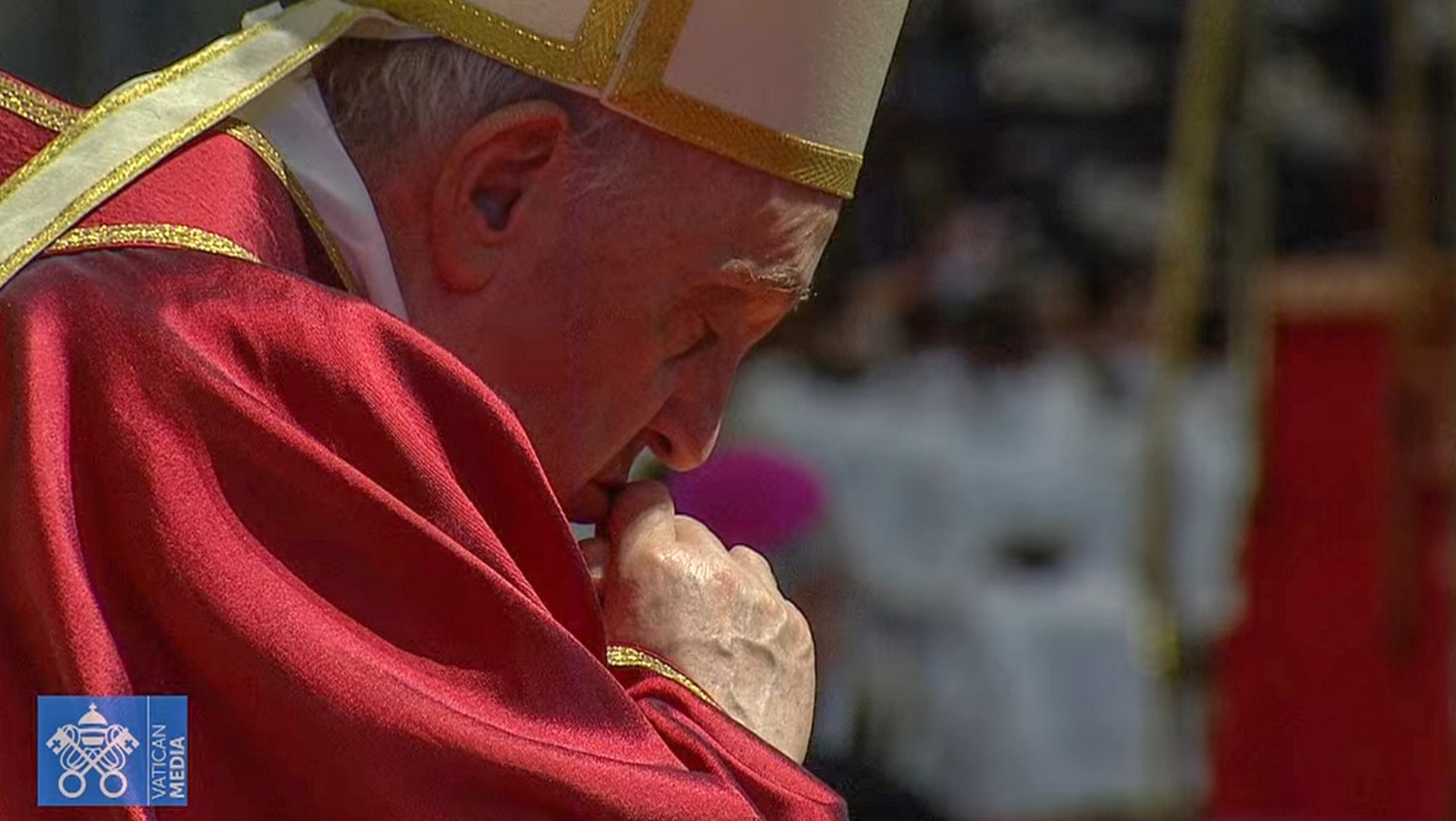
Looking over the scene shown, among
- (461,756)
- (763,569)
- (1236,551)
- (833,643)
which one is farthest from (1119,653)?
(461,756)

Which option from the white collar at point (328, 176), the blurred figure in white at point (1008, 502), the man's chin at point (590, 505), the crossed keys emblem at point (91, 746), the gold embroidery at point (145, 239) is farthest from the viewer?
the blurred figure in white at point (1008, 502)

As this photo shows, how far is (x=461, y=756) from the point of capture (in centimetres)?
106

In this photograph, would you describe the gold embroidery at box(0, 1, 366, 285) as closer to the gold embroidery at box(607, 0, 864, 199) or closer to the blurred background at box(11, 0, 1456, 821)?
the gold embroidery at box(607, 0, 864, 199)

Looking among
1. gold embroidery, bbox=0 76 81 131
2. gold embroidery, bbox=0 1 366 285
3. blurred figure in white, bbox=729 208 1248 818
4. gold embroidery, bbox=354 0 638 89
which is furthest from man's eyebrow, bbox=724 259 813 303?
blurred figure in white, bbox=729 208 1248 818

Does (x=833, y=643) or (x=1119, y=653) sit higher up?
(x=833, y=643)

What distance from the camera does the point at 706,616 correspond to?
4.28 feet

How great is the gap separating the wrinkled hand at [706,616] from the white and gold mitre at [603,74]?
0.19 metres

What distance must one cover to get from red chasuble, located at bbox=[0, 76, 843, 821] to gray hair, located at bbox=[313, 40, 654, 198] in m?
0.15

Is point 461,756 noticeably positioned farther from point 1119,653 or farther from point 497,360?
point 1119,653

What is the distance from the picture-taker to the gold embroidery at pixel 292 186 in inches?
48.9

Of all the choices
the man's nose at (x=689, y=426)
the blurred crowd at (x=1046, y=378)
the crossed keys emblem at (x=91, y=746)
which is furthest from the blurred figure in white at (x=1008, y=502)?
the crossed keys emblem at (x=91, y=746)

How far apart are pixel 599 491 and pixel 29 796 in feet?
1.31

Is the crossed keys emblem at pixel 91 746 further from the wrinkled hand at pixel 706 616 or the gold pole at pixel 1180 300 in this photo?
the gold pole at pixel 1180 300

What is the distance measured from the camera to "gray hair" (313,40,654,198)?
1283mm
